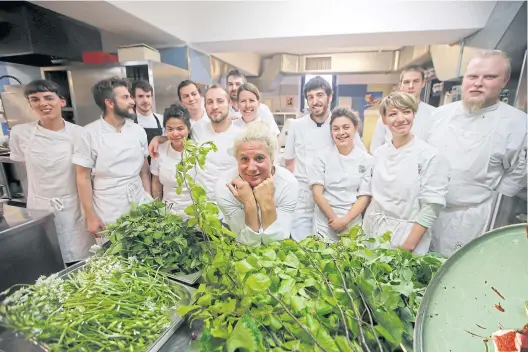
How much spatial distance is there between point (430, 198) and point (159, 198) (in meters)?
1.23

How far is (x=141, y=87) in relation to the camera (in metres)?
1.16

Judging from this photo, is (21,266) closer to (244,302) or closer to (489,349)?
(244,302)

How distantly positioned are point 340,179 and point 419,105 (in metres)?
0.44

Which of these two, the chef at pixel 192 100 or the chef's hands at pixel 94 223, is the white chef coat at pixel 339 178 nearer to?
the chef at pixel 192 100

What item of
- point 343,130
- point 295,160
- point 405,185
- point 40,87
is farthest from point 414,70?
point 40,87

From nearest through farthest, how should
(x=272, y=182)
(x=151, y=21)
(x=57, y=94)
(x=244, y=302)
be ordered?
1. (x=244, y=302)
2. (x=272, y=182)
3. (x=57, y=94)
4. (x=151, y=21)

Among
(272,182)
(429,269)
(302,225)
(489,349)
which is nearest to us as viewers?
(489,349)

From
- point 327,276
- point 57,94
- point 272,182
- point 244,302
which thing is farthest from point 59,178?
point 327,276

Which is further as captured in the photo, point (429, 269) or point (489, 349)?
point (429, 269)

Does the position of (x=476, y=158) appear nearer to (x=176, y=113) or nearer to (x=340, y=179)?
(x=340, y=179)

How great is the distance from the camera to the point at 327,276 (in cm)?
53

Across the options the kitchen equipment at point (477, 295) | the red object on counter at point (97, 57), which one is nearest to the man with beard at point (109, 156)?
the red object on counter at point (97, 57)

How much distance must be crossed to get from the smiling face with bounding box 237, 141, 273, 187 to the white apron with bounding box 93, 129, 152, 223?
57 cm

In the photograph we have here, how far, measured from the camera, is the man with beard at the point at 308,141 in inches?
45.6
